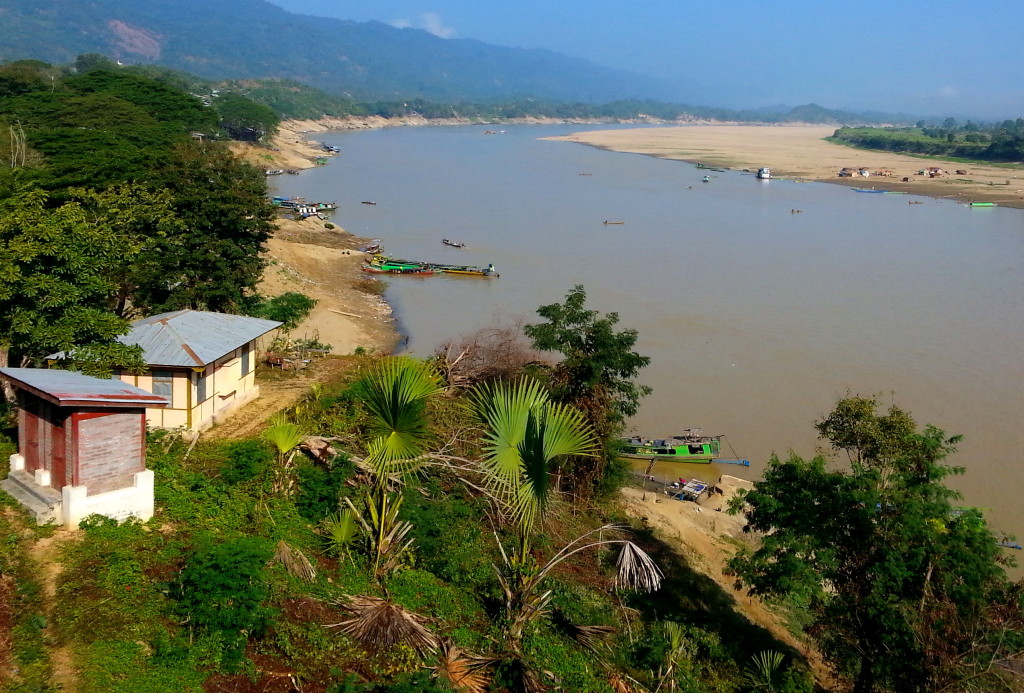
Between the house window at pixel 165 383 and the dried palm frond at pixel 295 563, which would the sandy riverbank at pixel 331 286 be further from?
the dried palm frond at pixel 295 563

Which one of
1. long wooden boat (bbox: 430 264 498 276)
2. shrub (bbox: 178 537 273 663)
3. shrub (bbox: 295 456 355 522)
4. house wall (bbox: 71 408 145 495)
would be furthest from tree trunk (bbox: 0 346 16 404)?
long wooden boat (bbox: 430 264 498 276)

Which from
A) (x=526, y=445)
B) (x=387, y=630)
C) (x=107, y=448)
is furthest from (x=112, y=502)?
(x=526, y=445)

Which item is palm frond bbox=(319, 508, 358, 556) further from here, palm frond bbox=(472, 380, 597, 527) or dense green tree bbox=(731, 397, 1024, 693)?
dense green tree bbox=(731, 397, 1024, 693)

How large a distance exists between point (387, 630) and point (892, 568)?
A: 430 cm

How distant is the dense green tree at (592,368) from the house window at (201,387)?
408 centimetres

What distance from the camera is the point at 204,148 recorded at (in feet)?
60.5

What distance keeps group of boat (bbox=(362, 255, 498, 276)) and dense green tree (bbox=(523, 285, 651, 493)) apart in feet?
58.5

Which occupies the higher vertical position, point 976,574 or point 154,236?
point 154,236

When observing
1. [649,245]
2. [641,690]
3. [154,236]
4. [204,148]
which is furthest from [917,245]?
[641,690]

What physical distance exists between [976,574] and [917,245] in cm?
3376

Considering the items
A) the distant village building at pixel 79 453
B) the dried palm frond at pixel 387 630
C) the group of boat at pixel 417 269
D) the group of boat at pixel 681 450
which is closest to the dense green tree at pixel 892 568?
the dried palm frond at pixel 387 630

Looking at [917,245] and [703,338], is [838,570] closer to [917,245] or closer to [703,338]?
[703,338]

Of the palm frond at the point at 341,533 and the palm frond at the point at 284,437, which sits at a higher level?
the palm frond at the point at 284,437

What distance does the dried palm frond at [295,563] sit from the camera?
6.95 meters
